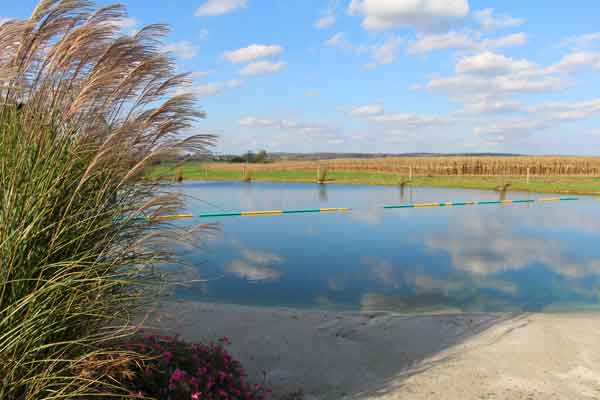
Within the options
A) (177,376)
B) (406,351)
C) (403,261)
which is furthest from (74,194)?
(403,261)

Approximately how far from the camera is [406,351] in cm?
456

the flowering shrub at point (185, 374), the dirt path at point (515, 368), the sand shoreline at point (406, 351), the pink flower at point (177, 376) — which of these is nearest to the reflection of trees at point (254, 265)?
the sand shoreline at point (406, 351)

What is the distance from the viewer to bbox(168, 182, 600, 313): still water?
673cm

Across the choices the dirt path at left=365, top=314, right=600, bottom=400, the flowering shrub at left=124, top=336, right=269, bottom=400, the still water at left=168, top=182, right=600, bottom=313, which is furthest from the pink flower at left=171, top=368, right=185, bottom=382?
the dirt path at left=365, top=314, right=600, bottom=400

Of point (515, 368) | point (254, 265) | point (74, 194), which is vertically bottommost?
point (254, 265)

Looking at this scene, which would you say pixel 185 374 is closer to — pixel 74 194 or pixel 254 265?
pixel 74 194

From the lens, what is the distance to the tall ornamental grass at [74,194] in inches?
86.6

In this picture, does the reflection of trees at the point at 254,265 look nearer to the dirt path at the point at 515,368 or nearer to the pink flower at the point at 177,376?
the dirt path at the point at 515,368

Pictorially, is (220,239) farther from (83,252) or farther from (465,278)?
(83,252)

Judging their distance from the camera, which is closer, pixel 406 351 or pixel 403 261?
pixel 406 351

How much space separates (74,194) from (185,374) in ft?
4.24

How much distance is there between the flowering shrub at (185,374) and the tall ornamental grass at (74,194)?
255mm

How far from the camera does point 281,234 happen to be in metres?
12.0

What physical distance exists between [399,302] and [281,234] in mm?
5759
